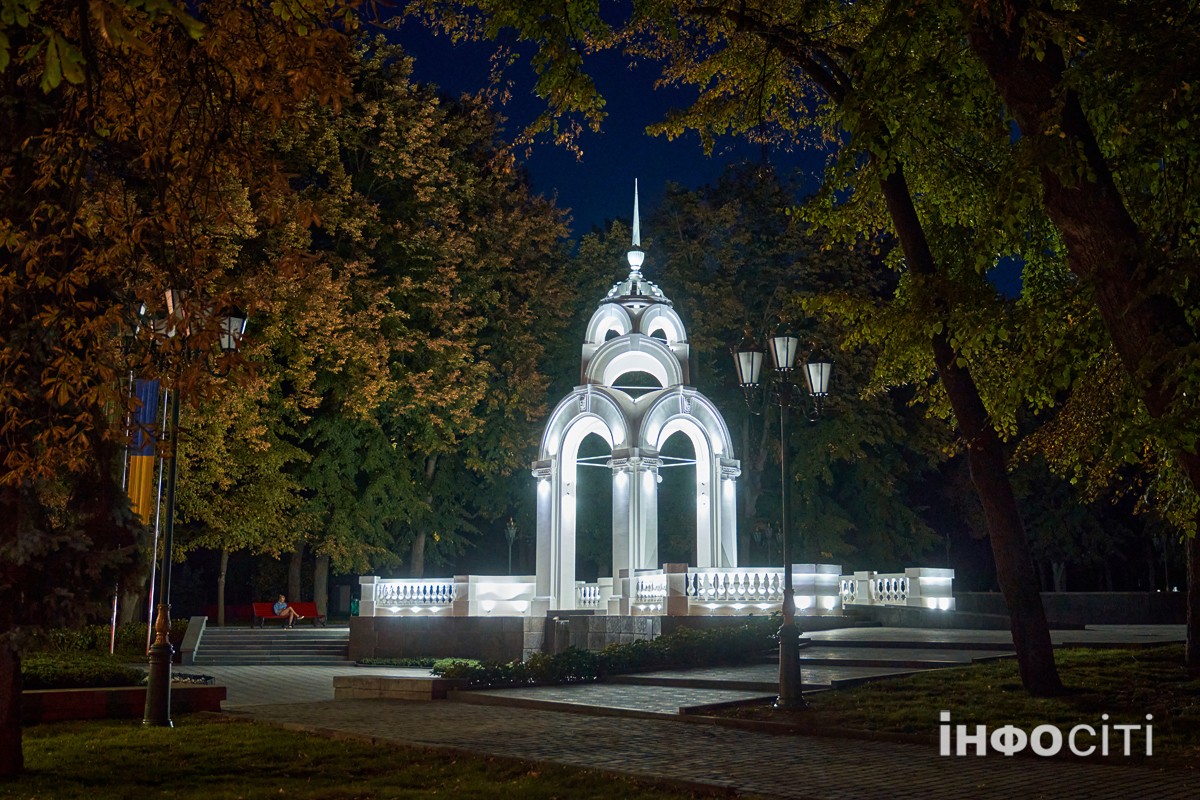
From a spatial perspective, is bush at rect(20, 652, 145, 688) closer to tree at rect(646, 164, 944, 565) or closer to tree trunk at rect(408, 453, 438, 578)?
tree trunk at rect(408, 453, 438, 578)

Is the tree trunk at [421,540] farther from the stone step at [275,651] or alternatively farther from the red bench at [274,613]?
the stone step at [275,651]

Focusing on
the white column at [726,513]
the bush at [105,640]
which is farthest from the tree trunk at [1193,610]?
the bush at [105,640]

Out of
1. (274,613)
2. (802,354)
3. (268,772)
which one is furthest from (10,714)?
(802,354)

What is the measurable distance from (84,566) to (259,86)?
472cm

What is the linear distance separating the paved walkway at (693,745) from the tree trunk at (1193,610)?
12.9 ft

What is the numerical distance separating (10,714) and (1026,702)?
10.3 m

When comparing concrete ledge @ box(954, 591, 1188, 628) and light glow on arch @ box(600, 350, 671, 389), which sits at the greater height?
light glow on arch @ box(600, 350, 671, 389)

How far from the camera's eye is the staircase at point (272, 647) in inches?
1095

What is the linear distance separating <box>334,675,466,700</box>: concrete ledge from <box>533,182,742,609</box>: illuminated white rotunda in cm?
879

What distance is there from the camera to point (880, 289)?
41.4 meters

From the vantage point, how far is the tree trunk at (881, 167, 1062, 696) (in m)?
14.1

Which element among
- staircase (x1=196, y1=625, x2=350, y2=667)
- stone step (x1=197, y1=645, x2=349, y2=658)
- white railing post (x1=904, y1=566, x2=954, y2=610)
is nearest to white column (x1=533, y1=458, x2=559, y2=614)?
staircase (x1=196, y1=625, x2=350, y2=667)

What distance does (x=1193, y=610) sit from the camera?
49.2ft

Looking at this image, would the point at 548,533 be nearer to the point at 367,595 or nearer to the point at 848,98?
the point at 367,595
